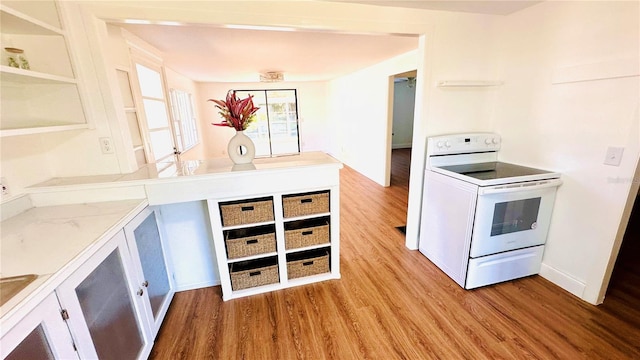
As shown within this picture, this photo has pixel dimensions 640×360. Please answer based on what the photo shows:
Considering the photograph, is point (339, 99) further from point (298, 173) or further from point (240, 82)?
point (298, 173)

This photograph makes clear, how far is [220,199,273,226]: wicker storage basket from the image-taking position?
187 centimetres

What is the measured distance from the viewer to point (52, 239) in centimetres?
116

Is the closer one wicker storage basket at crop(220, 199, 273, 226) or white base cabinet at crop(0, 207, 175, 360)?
white base cabinet at crop(0, 207, 175, 360)

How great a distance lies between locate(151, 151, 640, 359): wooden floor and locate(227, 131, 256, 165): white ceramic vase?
111 centimetres

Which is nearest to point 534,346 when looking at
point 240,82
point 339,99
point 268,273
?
point 268,273

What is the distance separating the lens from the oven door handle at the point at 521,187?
1852mm

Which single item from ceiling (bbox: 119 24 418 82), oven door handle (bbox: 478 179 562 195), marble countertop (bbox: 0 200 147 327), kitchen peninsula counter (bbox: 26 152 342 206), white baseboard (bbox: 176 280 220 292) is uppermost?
ceiling (bbox: 119 24 418 82)

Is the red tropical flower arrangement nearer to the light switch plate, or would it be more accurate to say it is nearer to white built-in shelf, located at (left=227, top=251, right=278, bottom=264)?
white built-in shelf, located at (left=227, top=251, right=278, bottom=264)

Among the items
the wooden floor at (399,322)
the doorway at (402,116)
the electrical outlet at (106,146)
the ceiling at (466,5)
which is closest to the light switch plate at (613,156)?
the wooden floor at (399,322)

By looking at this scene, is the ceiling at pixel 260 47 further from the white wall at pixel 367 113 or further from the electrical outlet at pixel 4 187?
the electrical outlet at pixel 4 187

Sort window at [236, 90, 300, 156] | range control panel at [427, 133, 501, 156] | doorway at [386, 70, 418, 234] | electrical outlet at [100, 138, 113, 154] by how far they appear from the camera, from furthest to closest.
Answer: doorway at [386, 70, 418, 234]
window at [236, 90, 300, 156]
range control panel at [427, 133, 501, 156]
electrical outlet at [100, 138, 113, 154]

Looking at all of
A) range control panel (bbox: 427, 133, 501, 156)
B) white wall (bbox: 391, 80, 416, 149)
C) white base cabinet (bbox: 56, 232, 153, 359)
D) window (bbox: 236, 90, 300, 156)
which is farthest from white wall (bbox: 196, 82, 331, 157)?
white base cabinet (bbox: 56, 232, 153, 359)

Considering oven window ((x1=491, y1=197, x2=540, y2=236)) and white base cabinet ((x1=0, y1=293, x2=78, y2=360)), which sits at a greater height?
white base cabinet ((x1=0, y1=293, x2=78, y2=360))

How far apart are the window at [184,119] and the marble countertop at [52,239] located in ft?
9.61
